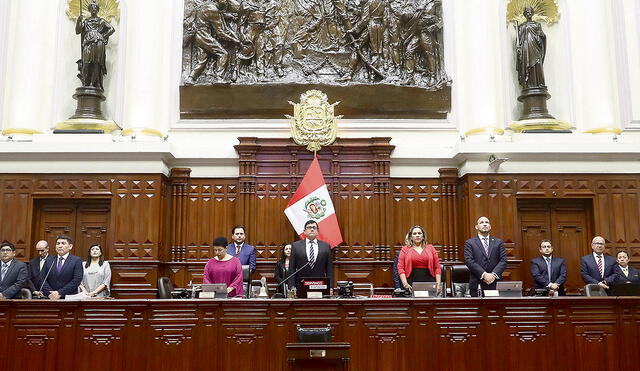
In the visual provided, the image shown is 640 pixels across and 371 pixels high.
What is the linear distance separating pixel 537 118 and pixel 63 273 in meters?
8.37

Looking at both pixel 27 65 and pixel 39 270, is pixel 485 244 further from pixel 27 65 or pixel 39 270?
pixel 27 65

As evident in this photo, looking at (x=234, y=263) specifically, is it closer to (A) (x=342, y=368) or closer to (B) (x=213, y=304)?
(B) (x=213, y=304)

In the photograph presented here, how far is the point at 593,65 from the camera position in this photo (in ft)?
36.4

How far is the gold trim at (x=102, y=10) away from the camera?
11469 millimetres

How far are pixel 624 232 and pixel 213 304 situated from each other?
7482 mm

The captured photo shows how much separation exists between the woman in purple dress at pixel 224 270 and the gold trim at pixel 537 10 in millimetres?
7470

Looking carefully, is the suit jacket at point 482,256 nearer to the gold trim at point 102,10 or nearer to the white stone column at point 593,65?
the white stone column at point 593,65

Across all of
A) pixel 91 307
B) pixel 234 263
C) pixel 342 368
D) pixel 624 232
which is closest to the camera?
pixel 342 368

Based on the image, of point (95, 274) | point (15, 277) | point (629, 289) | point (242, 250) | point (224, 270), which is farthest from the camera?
point (242, 250)

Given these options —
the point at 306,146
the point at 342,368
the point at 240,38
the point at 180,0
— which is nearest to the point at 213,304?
the point at 342,368

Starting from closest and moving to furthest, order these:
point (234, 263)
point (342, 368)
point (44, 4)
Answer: point (342, 368)
point (234, 263)
point (44, 4)

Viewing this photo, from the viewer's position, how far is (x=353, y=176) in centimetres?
1074

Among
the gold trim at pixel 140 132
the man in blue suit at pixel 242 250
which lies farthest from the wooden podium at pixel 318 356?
the gold trim at pixel 140 132

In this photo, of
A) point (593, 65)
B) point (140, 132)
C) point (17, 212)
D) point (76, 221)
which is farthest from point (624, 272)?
point (17, 212)
